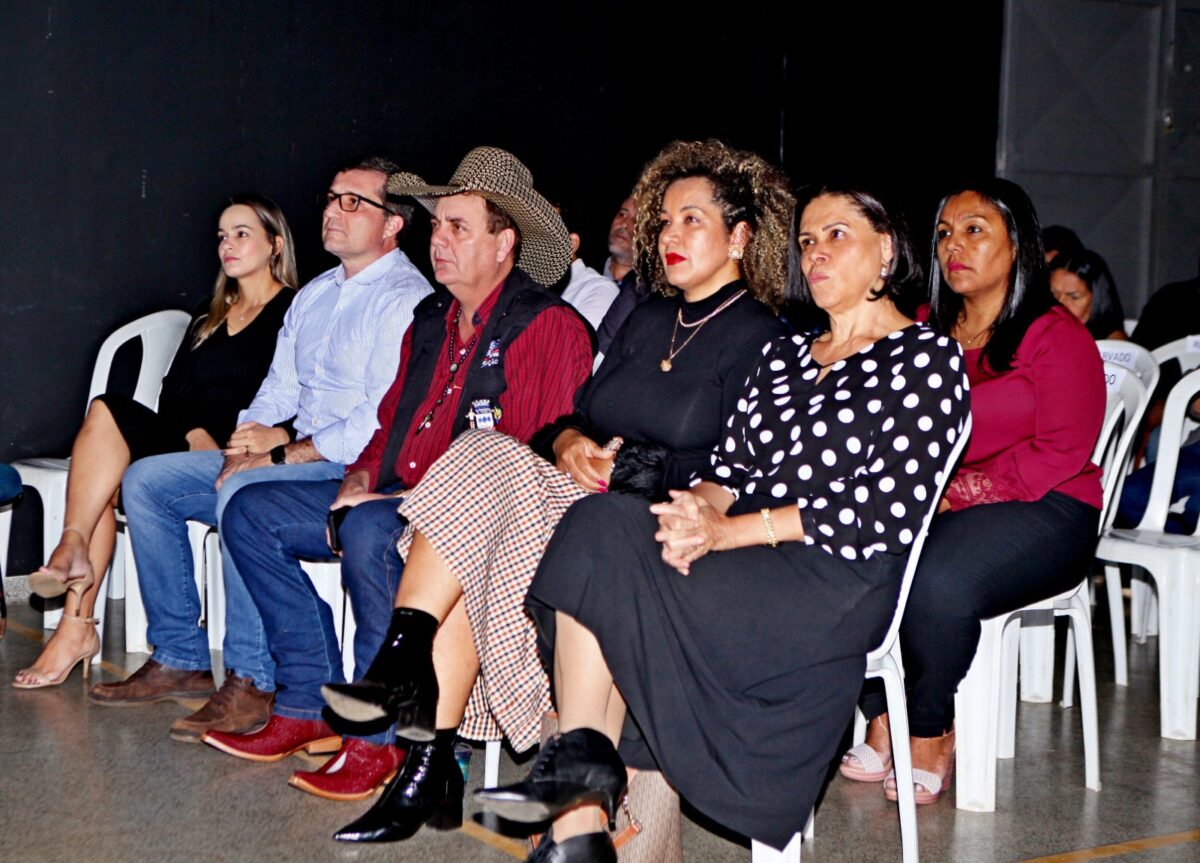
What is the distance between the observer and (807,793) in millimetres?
2439

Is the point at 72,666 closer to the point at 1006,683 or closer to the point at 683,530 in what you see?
the point at 683,530

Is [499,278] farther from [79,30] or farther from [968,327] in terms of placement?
[79,30]

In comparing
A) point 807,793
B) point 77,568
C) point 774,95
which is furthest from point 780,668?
point 774,95

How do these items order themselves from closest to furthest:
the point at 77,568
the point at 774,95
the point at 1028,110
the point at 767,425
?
1. the point at 767,425
2. the point at 77,568
3. the point at 774,95
4. the point at 1028,110

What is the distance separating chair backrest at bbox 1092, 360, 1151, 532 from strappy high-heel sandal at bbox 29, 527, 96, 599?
2764 millimetres

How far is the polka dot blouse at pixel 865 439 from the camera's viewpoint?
2.52 metres

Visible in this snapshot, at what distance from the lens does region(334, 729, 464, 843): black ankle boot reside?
9.04 feet

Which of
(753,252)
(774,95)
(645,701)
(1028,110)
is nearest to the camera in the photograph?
(645,701)

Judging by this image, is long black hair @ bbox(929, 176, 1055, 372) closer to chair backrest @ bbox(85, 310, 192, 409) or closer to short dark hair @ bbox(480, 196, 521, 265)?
short dark hair @ bbox(480, 196, 521, 265)

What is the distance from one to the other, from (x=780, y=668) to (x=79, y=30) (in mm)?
3578

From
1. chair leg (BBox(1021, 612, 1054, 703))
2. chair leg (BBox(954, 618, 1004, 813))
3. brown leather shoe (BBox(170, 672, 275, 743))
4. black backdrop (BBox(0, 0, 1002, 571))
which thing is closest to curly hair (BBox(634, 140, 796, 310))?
black backdrop (BBox(0, 0, 1002, 571))

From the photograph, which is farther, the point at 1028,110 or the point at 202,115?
the point at 1028,110

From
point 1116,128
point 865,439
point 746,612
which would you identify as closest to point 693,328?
point 865,439

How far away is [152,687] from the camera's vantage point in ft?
12.3
